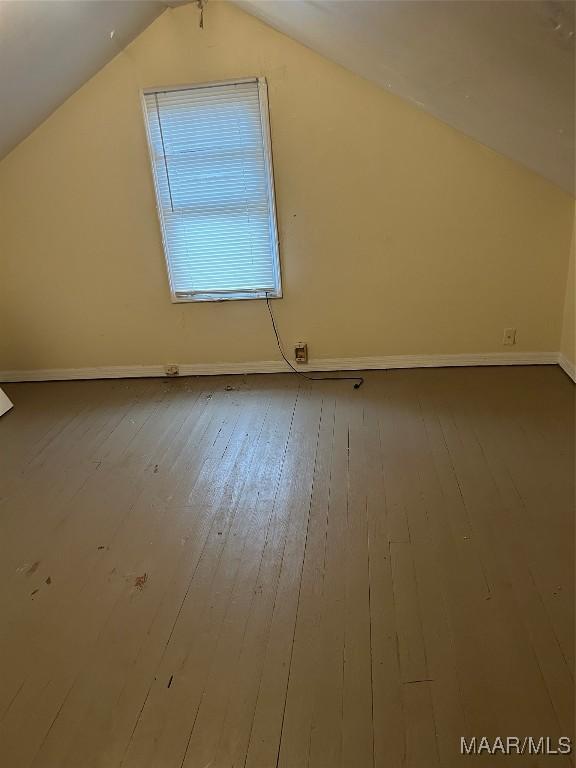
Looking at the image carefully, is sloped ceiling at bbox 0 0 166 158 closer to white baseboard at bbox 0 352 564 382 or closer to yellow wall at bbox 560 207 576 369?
white baseboard at bbox 0 352 564 382

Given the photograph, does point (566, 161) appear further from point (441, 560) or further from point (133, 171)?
point (133, 171)

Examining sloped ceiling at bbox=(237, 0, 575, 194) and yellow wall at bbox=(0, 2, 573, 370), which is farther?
yellow wall at bbox=(0, 2, 573, 370)

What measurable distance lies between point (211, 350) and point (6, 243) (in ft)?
5.09

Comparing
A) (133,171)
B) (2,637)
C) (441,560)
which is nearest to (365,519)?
(441,560)

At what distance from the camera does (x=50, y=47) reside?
2.51 metres

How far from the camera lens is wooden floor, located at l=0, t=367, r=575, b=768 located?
1.40m

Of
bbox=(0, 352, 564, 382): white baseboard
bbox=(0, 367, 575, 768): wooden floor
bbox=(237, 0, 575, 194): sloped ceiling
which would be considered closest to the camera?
bbox=(237, 0, 575, 194): sloped ceiling

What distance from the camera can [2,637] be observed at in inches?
68.0

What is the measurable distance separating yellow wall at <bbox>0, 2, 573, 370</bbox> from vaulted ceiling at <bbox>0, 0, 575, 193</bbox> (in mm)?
173

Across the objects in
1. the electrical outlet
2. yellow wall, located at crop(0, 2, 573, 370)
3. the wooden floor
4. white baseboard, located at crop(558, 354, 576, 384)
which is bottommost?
the wooden floor

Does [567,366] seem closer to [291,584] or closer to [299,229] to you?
→ [299,229]

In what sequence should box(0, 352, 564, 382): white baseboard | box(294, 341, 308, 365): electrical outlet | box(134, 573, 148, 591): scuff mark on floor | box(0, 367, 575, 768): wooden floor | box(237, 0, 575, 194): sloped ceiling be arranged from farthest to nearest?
box(294, 341, 308, 365): electrical outlet → box(0, 352, 564, 382): white baseboard → box(134, 573, 148, 591): scuff mark on floor → box(0, 367, 575, 768): wooden floor → box(237, 0, 575, 194): sloped ceiling

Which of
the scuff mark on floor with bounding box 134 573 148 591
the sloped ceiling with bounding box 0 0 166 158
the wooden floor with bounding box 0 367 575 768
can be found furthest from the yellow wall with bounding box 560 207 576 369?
the sloped ceiling with bounding box 0 0 166 158

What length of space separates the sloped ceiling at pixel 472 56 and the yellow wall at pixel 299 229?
0.25 meters
